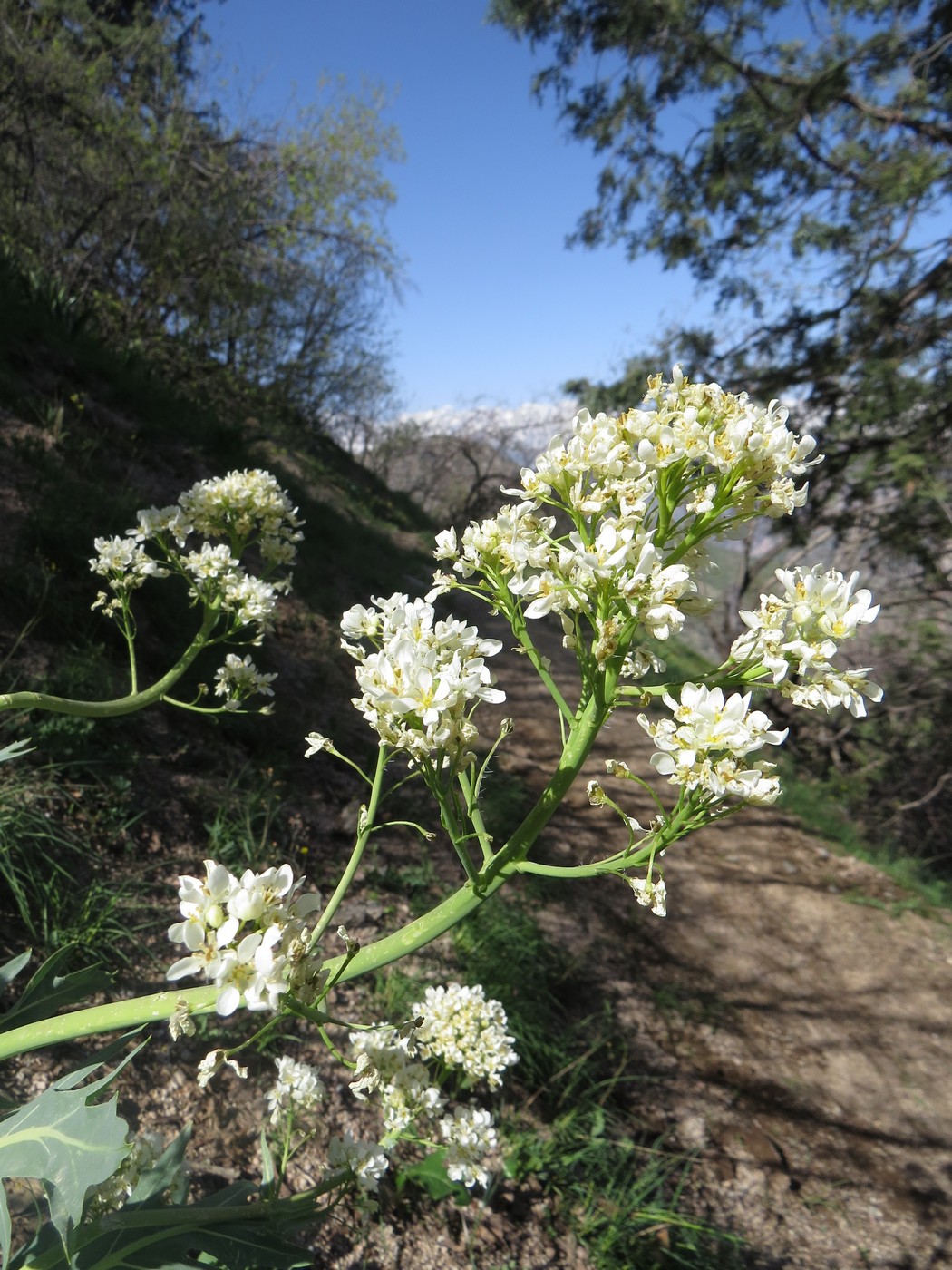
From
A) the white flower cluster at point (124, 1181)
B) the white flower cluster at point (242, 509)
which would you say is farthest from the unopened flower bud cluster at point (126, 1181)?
the white flower cluster at point (242, 509)

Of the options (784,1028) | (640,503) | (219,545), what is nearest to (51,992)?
(219,545)

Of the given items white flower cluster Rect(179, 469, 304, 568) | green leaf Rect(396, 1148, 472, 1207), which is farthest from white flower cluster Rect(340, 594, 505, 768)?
green leaf Rect(396, 1148, 472, 1207)

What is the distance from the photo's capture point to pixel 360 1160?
4.59 feet

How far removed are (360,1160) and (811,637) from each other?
1281 millimetres

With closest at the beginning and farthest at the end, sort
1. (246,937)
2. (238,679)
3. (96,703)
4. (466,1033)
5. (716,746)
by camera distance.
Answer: (246,937) < (716,746) < (96,703) < (466,1033) < (238,679)

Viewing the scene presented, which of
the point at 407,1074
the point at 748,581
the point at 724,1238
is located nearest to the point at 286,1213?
the point at 407,1074

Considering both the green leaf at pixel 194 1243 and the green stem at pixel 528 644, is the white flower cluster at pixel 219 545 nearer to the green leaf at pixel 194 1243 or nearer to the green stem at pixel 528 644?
the green stem at pixel 528 644

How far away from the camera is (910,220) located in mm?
5898

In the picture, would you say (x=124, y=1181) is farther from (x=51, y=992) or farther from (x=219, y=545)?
(x=219, y=545)

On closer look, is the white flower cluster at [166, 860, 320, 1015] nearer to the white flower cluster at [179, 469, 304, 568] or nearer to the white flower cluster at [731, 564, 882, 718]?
the white flower cluster at [731, 564, 882, 718]

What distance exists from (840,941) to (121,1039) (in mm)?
5158

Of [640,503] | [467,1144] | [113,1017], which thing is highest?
[640,503]

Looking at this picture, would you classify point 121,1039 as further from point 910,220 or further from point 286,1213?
point 910,220

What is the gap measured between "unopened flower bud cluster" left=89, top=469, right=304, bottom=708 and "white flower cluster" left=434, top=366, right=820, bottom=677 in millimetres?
1060
